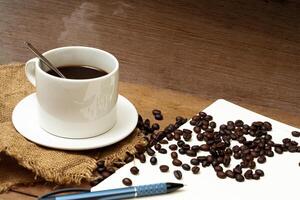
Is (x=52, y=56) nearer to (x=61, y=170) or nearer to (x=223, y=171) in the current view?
(x=61, y=170)

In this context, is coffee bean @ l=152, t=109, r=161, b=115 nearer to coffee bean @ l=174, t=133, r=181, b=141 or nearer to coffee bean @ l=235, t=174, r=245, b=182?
coffee bean @ l=174, t=133, r=181, b=141

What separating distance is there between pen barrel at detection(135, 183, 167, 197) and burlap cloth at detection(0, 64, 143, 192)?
0.25ft

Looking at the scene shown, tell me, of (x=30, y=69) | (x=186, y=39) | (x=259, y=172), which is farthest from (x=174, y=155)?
(x=186, y=39)

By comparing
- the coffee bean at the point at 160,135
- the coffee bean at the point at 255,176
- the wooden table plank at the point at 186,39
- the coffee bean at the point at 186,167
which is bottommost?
the wooden table plank at the point at 186,39

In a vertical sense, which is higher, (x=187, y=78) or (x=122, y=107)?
(x=122, y=107)

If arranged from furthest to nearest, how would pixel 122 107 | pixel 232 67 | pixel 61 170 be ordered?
pixel 232 67 → pixel 122 107 → pixel 61 170

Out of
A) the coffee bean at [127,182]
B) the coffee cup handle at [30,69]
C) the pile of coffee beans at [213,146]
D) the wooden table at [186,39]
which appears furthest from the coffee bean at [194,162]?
the wooden table at [186,39]

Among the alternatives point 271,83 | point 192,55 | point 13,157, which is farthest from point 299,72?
point 13,157

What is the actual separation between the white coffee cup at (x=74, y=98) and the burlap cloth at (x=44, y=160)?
34mm

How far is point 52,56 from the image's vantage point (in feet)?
2.74

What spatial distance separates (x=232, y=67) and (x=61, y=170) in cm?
91

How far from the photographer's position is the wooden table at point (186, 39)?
147 cm

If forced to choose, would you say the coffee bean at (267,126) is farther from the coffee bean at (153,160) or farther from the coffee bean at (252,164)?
the coffee bean at (153,160)

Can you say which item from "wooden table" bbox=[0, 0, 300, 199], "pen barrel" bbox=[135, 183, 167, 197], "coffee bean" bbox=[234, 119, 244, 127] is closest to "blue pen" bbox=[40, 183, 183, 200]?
"pen barrel" bbox=[135, 183, 167, 197]
